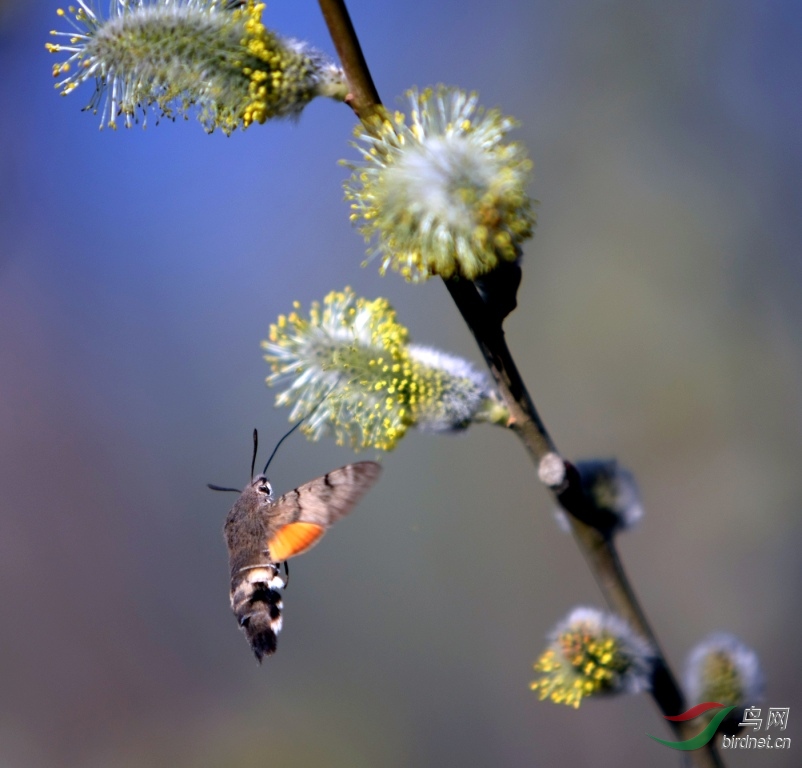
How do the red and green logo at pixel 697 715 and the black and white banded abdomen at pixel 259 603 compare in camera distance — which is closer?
the red and green logo at pixel 697 715

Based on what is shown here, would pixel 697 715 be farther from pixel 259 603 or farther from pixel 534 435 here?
pixel 259 603

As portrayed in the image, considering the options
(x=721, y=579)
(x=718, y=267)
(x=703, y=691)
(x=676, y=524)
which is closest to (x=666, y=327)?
(x=718, y=267)

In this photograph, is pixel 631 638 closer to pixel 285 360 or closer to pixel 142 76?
pixel 285 360

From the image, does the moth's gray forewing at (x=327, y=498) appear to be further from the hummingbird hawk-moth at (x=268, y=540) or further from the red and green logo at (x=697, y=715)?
the red and green logo at (x=697, y=715)

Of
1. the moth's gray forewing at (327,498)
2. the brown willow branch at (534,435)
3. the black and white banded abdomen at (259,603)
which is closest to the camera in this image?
the brown willow branch at (534,435)

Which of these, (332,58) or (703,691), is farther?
(703,691)

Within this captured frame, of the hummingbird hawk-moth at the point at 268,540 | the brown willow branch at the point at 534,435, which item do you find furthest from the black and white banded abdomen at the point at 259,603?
the brown willow branch at the point at 534,435

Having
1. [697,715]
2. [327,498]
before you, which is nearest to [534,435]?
[327,498]
